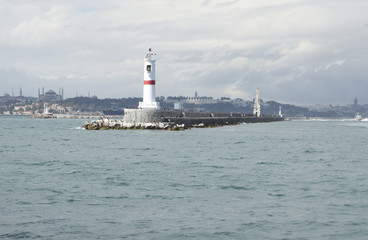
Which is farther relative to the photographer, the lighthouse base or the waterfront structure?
the lighthouse base

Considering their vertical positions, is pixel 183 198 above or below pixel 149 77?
below

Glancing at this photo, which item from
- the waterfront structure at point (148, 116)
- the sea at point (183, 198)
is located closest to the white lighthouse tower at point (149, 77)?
the waterfront structure at point (148, 116)

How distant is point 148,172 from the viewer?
24.0 m

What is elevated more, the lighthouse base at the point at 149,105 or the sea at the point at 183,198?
the lighthouse base at the point at 149,105

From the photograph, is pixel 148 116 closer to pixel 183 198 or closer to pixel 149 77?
pixel 149 77

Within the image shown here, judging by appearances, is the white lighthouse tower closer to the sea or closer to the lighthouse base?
the lighthouse base

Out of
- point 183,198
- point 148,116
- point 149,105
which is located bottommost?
point 183,198

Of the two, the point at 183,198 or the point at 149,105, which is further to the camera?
the point at 149,105

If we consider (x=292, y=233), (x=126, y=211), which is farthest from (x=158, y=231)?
(x=292, y=233)

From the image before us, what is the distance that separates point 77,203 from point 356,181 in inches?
463

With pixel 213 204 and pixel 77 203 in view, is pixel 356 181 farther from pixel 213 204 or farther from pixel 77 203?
pixel 77 203

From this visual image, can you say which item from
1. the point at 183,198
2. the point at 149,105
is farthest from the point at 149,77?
the point at 183,198

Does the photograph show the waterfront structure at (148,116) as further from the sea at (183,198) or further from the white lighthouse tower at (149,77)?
the sea at (183,198)

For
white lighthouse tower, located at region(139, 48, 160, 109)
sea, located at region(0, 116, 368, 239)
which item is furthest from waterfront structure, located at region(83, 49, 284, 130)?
sea, located at region(0, 116, 368, 239)
